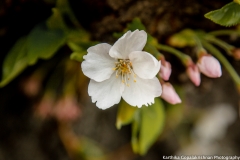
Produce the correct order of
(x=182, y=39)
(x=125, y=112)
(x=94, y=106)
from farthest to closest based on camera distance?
(x=94, y=106) → (x=182, y=39) → (x=125, y=112)

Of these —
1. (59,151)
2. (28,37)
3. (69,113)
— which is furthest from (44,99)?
(28,37)

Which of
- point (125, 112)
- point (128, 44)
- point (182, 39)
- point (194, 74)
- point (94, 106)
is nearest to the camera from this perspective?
point (128, 44)

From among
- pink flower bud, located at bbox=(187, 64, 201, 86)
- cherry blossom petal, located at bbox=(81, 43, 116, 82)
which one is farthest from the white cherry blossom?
pink flower bud, located at bbox=(187, 64, 201, 86)

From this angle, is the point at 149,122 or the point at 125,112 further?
the point at 149,122

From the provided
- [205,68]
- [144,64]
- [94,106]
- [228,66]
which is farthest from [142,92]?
[94,106]

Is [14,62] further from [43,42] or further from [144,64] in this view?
[144,64]

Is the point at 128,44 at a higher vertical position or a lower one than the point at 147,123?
higher

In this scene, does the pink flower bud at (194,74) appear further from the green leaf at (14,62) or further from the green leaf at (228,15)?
the green leaf at (14,62)
